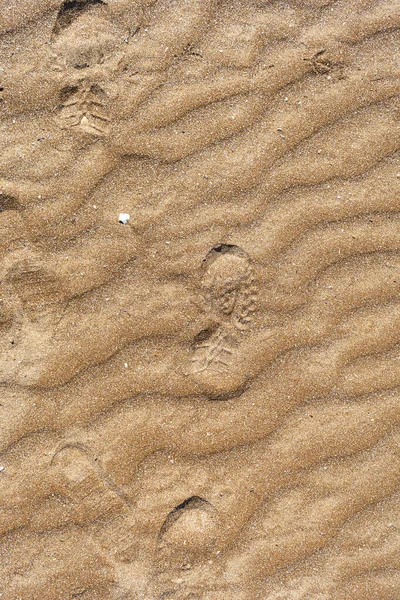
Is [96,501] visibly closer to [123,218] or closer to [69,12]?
[123,218]

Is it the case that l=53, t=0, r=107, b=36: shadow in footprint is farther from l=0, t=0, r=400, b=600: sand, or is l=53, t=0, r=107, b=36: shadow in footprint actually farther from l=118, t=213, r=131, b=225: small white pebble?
l=118, t=213, r=131, b=225: small white pebble

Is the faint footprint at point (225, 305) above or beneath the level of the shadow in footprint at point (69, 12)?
beneath

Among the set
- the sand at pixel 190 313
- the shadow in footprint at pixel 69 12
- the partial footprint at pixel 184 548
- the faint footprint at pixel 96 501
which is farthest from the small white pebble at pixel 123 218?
the partial footprint at pixel 184 548

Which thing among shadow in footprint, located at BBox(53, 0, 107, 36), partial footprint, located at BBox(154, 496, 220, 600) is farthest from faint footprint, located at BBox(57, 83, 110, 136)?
partial footprint, located at BBox(154, 496, 220, 600)

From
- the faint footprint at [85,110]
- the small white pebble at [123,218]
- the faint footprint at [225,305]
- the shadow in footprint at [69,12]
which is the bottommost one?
the faint footprint at [225,305]

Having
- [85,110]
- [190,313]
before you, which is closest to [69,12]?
[85,110]

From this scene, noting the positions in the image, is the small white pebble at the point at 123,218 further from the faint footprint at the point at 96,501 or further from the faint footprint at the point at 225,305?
the faint footprint at the point at 96,501

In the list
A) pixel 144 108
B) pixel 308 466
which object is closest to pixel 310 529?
pixel 308 466
